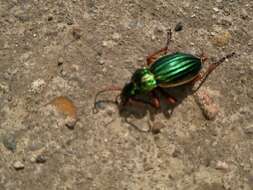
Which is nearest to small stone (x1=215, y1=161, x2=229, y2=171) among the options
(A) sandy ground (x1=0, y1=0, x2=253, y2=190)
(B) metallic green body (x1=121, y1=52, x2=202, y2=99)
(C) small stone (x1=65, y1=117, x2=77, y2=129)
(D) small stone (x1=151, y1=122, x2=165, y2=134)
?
(A) sandy ground (x1=0, y1=0, x2=253, y2=190)

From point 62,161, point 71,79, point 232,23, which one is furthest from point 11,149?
point 232,23

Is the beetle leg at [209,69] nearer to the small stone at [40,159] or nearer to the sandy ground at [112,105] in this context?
the sandy ground at [112,105]

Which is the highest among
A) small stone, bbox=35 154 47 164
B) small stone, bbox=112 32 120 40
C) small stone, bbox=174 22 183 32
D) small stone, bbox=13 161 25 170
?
small stone, bbox=174 22 183 32

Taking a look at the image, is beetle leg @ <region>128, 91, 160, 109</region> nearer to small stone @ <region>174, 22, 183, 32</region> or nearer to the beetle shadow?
the beetle shadow

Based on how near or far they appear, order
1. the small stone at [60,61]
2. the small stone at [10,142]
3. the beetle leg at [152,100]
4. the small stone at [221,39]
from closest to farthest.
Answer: the small stone at [10,142] < the beetle leg at [152,100] < the small stone at [60,61] < the small stone at [221,39]

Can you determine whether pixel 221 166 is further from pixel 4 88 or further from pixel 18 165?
pixel 4 88

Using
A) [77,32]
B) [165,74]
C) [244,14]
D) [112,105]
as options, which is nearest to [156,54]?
[165,74]

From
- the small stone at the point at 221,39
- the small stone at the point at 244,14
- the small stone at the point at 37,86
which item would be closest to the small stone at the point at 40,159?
the small stone at the point at 37,86
